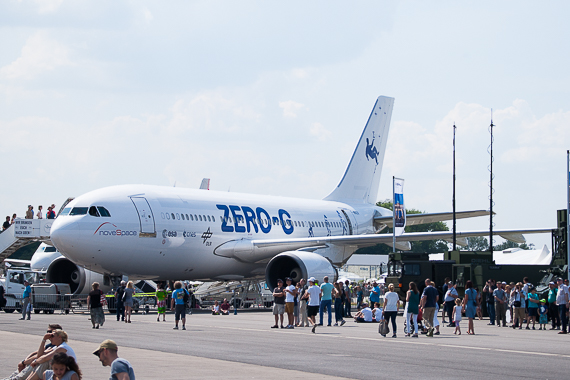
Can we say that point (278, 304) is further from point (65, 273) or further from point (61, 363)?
point (61, 363)

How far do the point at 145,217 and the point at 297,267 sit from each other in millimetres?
6203

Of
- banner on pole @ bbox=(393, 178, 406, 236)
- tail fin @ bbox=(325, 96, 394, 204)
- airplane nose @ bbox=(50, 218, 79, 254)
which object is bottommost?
airplane nose @ bbox=(50, 218, 79, 254)

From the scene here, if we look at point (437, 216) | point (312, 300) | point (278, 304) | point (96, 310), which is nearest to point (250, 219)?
point (437, 216)

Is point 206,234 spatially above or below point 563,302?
above

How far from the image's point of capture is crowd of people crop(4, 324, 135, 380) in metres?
7.19

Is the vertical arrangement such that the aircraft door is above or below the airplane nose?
above

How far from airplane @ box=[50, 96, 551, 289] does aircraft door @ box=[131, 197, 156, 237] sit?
0.11 ft

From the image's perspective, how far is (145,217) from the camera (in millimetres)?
27297

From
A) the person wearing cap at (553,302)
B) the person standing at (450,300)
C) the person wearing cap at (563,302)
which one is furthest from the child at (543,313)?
the person standing at (450,300)

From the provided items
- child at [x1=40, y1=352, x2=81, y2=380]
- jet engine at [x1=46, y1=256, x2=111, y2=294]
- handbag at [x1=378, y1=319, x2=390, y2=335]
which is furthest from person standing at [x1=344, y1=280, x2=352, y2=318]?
child at [x1=40, y1=352, x2=81, y2=380]

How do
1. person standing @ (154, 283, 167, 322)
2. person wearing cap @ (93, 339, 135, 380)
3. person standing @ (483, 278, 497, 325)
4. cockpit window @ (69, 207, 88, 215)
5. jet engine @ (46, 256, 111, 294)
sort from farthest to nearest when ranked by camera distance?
jet engine @ (46, 256, 111, 294), cockpit window @ (69, 207, 88, 215), person standing @ (154, 283, 167, 322), person standing @ (483, 278, 497, 325), person wearing cap @ (93, 339, 135, 380)

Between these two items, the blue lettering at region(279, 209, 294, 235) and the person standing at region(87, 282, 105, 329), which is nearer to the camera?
the person standing at region(87, 282, 105, 329)

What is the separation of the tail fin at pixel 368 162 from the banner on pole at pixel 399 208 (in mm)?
7403

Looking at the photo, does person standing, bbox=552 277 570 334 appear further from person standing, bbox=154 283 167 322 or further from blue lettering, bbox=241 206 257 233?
blue lettering, bbox=241 206 257 233
